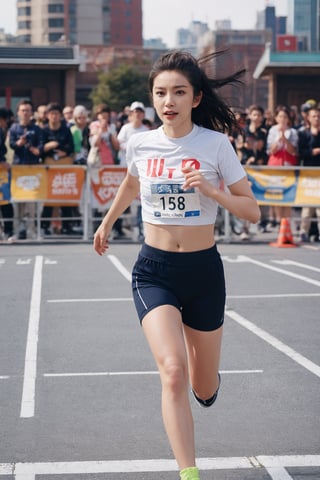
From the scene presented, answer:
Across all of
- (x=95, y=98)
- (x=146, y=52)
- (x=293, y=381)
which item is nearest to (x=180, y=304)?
(x=293, y=381)

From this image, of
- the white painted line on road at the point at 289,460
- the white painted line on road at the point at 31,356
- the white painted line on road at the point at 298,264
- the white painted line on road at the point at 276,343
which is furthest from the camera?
the white painted line on road at the point at 298,264

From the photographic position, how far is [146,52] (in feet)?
549

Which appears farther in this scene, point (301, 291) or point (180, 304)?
point (301, 291)

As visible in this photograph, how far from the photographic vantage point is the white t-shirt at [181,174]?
17.8 ft

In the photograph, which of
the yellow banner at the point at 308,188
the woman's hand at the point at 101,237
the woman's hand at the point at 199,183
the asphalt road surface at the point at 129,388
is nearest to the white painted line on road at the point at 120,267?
the asphalt road surface at the point at 129,388

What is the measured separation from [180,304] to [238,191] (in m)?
0.64

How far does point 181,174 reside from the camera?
5438 mm

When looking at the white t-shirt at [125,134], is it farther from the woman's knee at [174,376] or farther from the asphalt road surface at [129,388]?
the woman's knee at [174,376]

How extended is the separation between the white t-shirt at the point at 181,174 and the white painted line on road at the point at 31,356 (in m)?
2.10

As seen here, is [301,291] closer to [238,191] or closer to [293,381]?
[293,381]

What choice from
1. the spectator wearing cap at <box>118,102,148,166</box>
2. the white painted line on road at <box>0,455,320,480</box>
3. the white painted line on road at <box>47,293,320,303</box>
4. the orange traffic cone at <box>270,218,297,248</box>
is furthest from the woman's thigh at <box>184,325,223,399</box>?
the spectator wearing cap at <box>118,102,148,166</box>

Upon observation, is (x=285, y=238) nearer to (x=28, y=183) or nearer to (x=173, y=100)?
(x=28, y=183)

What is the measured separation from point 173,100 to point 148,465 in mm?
1912

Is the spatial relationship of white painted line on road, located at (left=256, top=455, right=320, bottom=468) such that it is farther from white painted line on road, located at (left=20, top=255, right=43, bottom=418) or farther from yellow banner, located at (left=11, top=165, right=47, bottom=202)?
yellow banner, located at (left=11, top=165, right=47, bottom=202)
